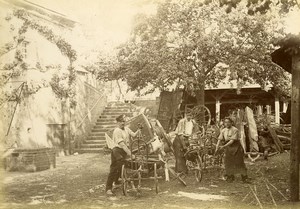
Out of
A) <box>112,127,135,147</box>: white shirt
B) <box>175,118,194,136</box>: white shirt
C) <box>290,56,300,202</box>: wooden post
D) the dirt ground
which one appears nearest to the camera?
<box>290,56,300,202</box>: wooden post

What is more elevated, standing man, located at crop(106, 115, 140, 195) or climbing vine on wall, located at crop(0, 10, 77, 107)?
climbing vine on wall, located at crop(0, 10, 77, 107)

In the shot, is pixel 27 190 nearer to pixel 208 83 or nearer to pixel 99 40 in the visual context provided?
pixel 99 40

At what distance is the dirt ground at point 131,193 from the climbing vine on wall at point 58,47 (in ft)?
5.22

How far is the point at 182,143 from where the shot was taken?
8477 millimetres

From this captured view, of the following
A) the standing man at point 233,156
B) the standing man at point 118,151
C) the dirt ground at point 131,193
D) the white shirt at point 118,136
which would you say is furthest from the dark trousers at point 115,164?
the standing man at point 233,156

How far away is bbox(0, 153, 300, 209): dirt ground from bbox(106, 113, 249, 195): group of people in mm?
233

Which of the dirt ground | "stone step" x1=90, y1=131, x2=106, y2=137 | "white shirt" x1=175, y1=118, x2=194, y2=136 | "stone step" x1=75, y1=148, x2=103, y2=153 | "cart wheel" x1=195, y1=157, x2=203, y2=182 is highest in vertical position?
"white shirt" x1=175, y1=118, x2=194, y2=136

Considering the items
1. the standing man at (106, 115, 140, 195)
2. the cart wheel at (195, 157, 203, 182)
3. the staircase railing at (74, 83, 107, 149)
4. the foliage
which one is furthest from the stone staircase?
the standing man at (106, 115, 140, 195)

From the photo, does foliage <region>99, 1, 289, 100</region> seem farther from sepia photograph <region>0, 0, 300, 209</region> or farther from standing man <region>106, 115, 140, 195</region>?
standing man <region>106, 115, 140, 195</region>

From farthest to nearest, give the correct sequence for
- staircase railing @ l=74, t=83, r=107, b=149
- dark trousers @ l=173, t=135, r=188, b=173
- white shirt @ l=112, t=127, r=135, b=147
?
1. staircase railing @ l=74, t=83, r=107, b=149
2. dark trousers @ l=173, t=135, r=188, b=173
3. white shirt @ l=112, t=127, r=135, b=147

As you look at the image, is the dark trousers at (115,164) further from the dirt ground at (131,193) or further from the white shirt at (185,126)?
the white shirt at (185,126)

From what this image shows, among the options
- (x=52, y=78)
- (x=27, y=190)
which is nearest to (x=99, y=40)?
(x=52, y=78)

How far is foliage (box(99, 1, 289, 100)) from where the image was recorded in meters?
9.07

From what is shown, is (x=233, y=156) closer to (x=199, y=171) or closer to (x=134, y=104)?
(x=199, y=171)
